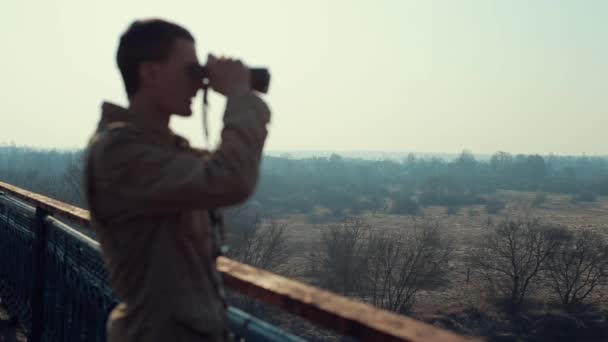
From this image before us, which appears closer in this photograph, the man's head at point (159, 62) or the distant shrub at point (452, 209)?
the man's head at point (159, 62)

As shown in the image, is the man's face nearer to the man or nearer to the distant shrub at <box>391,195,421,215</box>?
the man

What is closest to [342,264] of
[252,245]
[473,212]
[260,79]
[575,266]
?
[252,245]

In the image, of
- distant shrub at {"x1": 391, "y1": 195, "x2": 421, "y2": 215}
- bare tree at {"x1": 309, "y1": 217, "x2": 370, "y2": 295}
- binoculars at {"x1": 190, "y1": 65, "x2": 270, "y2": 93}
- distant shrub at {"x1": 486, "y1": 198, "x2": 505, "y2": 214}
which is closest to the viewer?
binoculars at {"x1": 190, "y1": 65, "x2": 270, "y2": 93}

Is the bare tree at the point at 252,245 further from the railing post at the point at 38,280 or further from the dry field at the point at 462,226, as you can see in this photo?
the railing post at the point at 38,280

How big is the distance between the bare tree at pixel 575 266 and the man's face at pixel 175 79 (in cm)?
5086

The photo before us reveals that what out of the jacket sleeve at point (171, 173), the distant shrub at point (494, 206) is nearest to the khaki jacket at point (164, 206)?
the jacket sleeve at point (171, 173)

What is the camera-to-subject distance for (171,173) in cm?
133

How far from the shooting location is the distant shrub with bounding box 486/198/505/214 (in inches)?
4073

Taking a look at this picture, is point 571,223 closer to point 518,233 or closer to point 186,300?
point 518,233

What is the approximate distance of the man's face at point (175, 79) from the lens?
148cm

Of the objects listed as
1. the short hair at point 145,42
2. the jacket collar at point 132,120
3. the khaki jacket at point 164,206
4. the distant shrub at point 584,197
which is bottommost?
the distant shrub at point 584,197

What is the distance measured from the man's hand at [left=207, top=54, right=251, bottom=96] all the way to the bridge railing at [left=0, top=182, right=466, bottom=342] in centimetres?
59

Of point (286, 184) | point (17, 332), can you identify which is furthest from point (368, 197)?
point (17, 332)

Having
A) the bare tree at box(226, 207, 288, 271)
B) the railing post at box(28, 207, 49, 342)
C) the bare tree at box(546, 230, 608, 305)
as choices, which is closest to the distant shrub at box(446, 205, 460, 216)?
the bare tree at box(546, 230, 608, 305)
